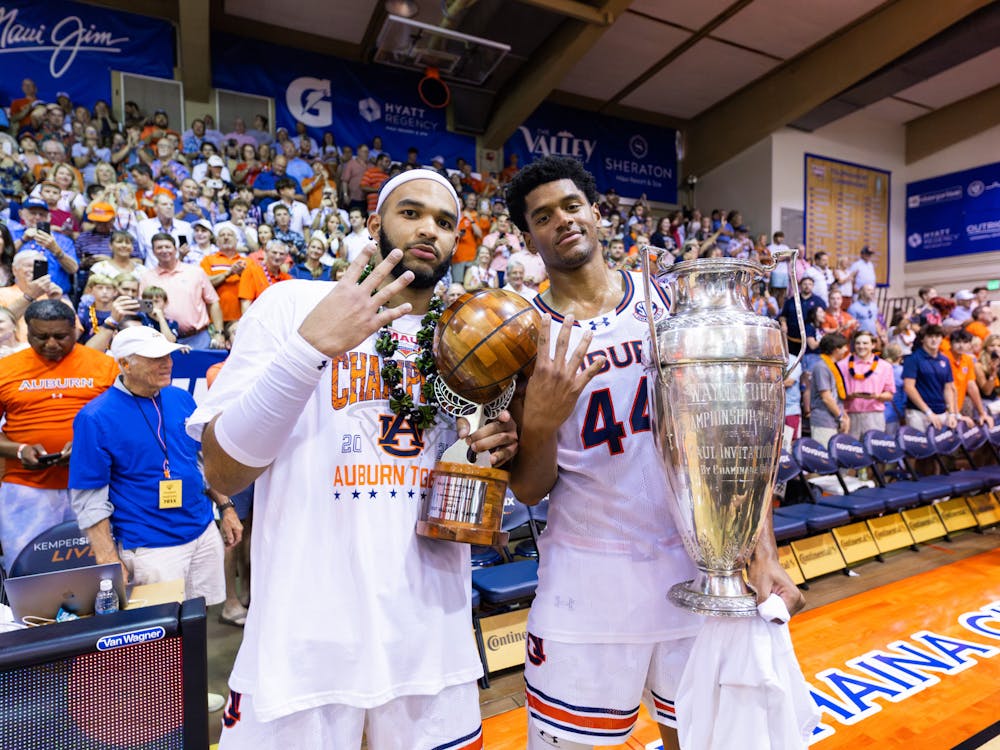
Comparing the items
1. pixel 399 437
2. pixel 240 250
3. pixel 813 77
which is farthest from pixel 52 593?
pixel 813 77

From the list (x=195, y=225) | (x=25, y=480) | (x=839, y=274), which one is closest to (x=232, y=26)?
(x=195, y=225)

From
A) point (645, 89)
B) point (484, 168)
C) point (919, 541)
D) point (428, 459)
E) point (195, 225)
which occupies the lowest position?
point (919, 541)

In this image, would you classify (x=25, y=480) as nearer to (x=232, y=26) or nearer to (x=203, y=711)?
(x=203, y=711)

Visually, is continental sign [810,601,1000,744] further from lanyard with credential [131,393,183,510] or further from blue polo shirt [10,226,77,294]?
blue polo shirt [10,226,77,294]

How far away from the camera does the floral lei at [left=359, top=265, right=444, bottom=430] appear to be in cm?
135

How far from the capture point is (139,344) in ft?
9.05

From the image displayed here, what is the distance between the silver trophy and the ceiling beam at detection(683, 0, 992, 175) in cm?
1162

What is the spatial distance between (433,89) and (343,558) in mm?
11592

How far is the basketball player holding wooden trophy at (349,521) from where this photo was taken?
115 cm

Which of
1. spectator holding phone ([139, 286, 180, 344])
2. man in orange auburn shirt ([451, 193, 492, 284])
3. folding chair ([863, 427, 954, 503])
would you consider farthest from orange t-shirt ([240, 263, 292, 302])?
folding chair ([863, 427, 954, 503])

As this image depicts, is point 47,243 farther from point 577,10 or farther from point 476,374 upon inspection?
point 577,10

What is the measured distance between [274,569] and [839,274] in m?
12.2

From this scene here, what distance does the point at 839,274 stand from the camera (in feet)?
36.2

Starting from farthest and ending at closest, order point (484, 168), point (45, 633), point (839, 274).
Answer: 1. point (484, 168)
2. point (839, 274)
3. point (45, 633)
